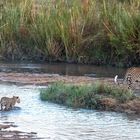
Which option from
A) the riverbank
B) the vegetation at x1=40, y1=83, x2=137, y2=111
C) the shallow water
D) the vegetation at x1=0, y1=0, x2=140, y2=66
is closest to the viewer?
the shallow water

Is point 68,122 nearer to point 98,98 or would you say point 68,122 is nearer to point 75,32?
point 98,98

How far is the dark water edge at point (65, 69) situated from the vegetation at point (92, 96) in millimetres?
4585

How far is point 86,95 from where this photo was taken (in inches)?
580

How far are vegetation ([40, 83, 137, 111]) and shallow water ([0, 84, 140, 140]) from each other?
27cm

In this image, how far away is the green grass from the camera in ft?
48.0

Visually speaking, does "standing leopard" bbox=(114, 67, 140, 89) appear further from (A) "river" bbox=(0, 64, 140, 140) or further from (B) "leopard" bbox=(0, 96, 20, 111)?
(B) "leopard" bbox=(0, 96, 20, 111)

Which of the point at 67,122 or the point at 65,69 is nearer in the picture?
the point at 67,122

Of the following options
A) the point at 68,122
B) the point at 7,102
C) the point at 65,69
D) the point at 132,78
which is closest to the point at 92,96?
the point at 68,122

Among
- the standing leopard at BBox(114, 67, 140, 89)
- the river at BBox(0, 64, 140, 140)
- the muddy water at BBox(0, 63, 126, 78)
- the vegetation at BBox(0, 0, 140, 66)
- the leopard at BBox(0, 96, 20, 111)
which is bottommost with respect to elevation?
the river at BBox(0, 64, 140, 140)

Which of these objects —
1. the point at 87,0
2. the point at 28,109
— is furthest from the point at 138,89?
the point at 87,0

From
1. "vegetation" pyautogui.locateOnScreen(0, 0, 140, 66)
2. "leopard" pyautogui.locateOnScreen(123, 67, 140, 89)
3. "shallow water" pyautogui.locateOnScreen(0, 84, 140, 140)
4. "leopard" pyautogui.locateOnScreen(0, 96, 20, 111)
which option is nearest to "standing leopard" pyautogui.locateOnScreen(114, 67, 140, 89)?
"leopard" pyautogui.locateOnScreen(123, 67, 140, 89)


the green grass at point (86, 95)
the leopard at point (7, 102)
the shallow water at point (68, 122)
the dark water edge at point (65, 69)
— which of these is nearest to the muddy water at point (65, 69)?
the dark water edge at point (65, 69)

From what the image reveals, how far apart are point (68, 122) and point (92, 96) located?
1692mm

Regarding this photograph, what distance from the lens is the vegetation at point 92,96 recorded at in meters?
14.5
